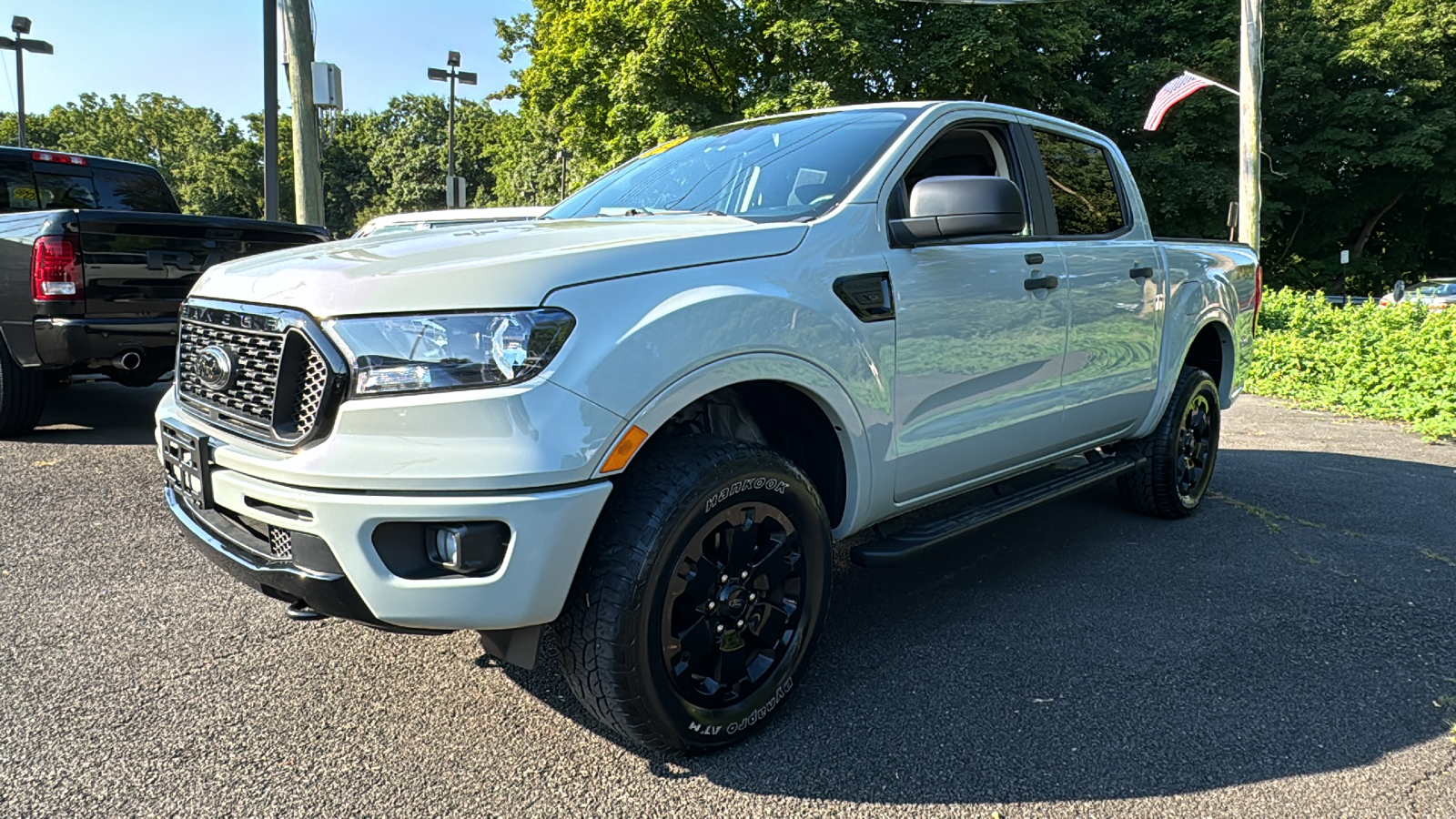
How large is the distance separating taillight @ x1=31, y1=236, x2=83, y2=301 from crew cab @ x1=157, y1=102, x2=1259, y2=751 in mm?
3300

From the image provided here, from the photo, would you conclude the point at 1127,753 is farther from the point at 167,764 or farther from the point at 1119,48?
the point at 1119,48

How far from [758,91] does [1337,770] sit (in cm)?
2174

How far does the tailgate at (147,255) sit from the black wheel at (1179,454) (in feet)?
16.7

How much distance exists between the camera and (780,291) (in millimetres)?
2447

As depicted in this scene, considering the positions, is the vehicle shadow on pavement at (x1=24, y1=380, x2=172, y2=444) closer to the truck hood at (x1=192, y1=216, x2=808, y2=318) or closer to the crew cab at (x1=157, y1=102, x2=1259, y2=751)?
the crew cab at (x1=157, y1=102, x2=1259, y2=751)

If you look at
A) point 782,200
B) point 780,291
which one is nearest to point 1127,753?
point 780,291

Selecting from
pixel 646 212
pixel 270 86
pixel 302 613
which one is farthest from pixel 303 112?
pixel 302 613

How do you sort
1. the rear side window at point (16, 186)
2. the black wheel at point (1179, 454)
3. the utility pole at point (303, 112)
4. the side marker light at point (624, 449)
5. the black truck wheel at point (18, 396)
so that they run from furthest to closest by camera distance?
the utility pole at point (303, 112) → the rear side window at point (16, 186) → the black truck wheel at point (18, 396) → the black wheel at point (1179, 454) → the side marker light at point (624, 449)

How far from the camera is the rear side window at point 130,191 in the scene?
25.1 feet

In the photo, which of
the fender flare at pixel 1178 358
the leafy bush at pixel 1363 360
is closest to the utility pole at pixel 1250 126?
the leafy bush at pixel 1363 360

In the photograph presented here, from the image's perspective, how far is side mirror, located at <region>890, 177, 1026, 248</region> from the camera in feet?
8.93

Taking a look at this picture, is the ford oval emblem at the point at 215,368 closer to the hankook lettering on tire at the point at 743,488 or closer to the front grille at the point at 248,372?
the front grille at the point at 248,372

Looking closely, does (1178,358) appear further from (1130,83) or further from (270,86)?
(1130,83)

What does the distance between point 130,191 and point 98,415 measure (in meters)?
2.13
